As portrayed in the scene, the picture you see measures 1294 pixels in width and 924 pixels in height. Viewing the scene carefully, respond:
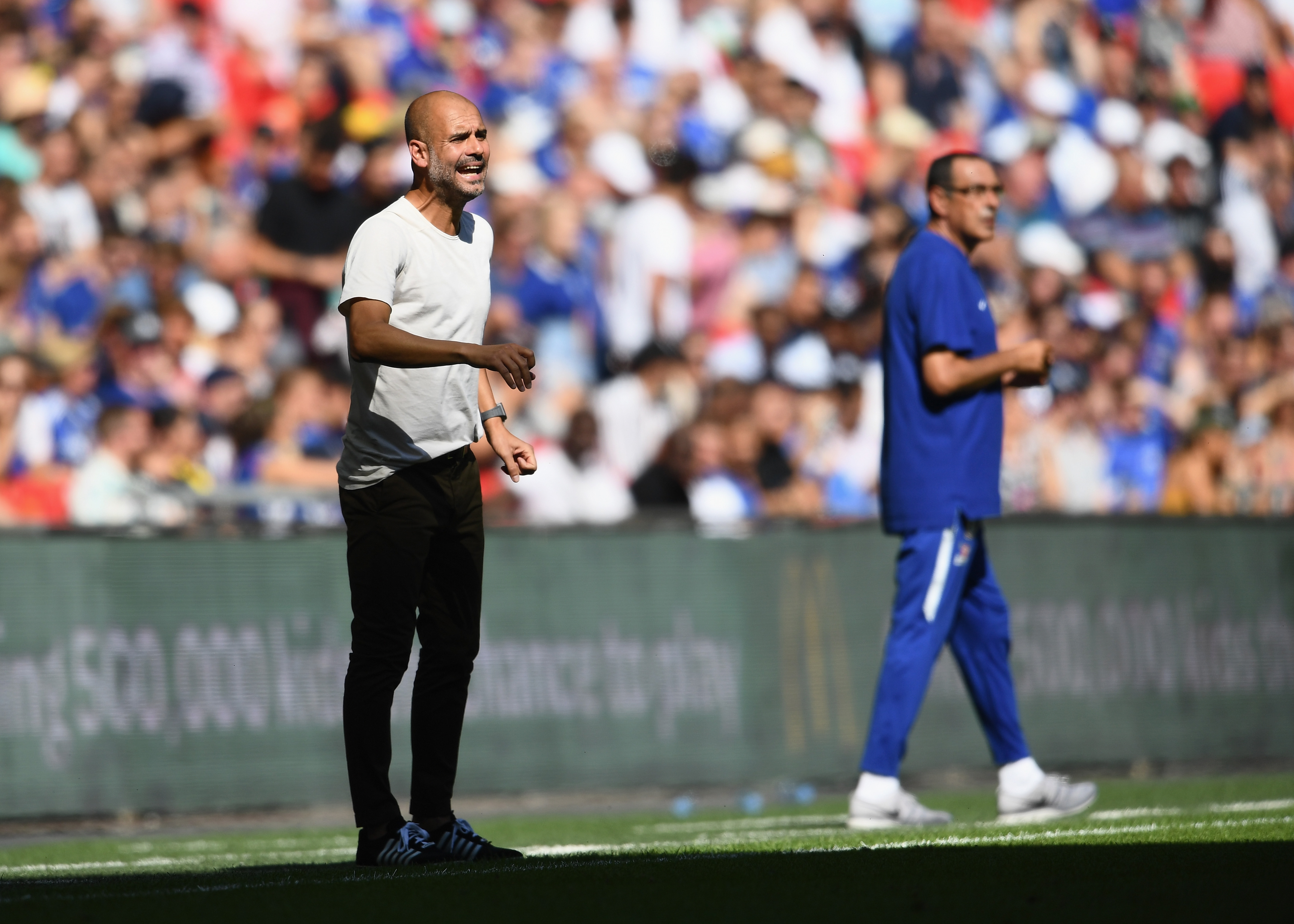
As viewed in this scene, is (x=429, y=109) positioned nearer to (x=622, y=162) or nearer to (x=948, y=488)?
(x=948, y=488)

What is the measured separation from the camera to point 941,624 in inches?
278

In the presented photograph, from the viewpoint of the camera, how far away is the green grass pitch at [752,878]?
4.26m

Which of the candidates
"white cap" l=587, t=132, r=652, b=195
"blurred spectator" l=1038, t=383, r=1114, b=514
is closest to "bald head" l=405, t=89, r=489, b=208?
"white cap" l=587, t=132, r=652, b=195

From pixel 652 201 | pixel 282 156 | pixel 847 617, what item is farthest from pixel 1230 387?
pixel 282 156

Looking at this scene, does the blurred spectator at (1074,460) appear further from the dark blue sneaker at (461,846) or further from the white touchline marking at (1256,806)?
the dark blue sneaker at (461,846)

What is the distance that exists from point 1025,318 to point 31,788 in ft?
26.5

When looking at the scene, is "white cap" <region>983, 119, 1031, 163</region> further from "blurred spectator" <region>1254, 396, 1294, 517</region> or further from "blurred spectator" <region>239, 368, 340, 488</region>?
"blurred spectator" <region>239, 368, 340, 488</region>

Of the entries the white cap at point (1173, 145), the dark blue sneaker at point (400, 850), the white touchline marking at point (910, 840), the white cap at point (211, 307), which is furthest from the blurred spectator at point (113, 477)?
the white cap at point (1173, 145)

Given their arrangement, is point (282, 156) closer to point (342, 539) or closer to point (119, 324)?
point (119, 324)

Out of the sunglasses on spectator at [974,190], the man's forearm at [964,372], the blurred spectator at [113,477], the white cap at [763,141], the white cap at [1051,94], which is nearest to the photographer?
the man's forearm at [964,372]

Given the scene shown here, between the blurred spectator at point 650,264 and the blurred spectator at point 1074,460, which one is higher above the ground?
the blurred spectator at point 650,264

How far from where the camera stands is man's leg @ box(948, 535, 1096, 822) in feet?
23.4

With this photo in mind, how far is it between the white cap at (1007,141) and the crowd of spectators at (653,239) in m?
0.03

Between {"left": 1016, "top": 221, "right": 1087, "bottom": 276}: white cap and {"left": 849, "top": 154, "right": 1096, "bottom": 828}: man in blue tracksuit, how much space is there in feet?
24.5
